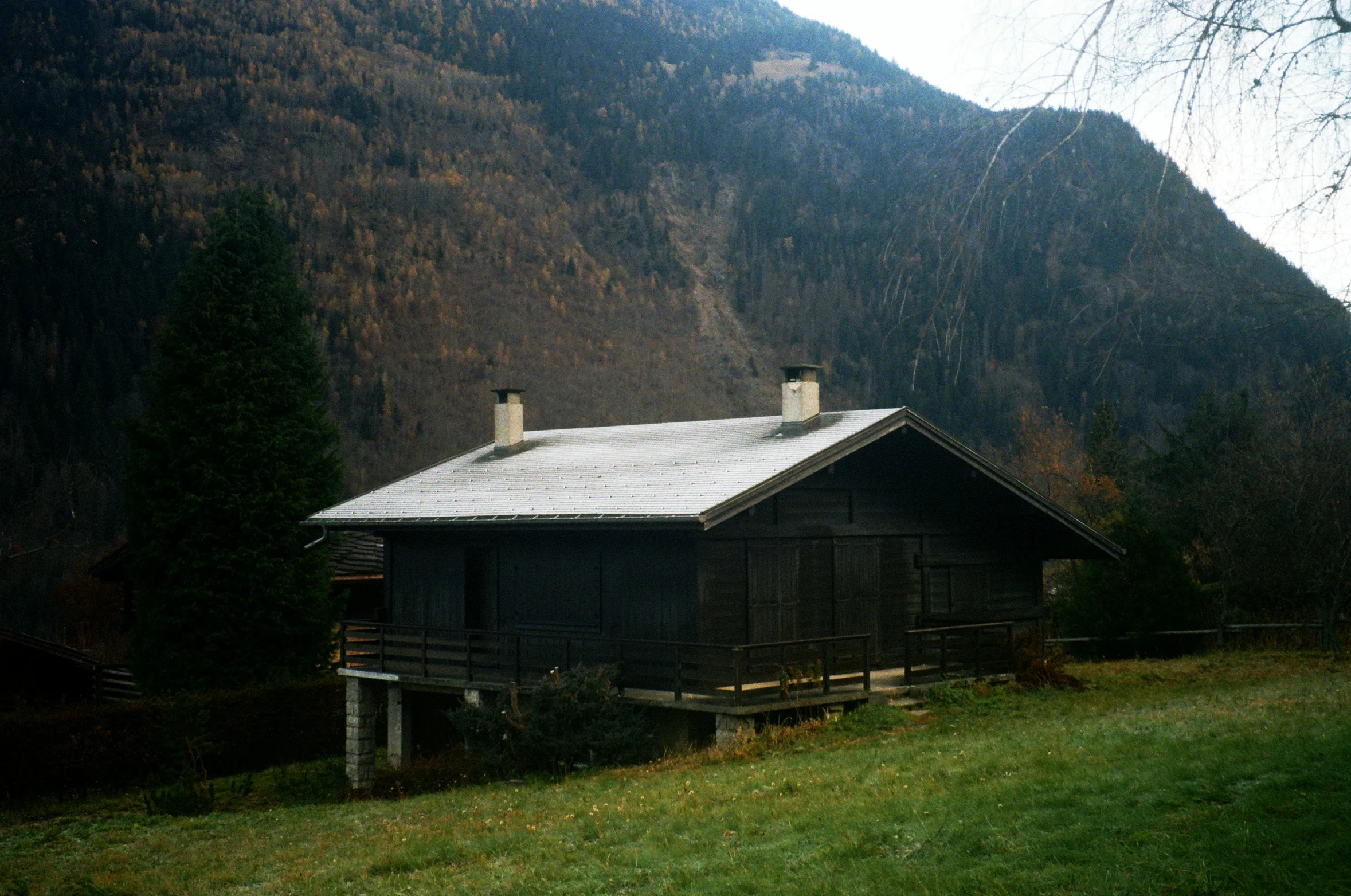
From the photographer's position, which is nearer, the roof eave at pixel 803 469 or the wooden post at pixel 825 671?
the roof eave at pixel 803 469

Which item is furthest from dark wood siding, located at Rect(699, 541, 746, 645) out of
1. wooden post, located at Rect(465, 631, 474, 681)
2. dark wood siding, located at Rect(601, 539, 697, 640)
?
wooden post, located at Rect(465, 631, 474, 681)

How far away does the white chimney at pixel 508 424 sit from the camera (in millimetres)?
28141

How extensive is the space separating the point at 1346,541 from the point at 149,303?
79851 millimetres

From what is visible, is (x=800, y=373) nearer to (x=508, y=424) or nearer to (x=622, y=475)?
(x=622, y=475)

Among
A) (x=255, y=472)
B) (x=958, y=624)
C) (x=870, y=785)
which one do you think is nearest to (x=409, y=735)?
(x=255, y=472)

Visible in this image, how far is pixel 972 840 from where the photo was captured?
9297 mm

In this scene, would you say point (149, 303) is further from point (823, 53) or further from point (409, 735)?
point (823, 53)

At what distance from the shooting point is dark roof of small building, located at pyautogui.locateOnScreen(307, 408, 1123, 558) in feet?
61.9

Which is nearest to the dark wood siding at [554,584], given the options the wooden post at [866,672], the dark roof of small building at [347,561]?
the wooden post at [866,672]

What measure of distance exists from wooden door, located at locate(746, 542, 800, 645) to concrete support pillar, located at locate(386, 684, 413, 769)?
28.8ft

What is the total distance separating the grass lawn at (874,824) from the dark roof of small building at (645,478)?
414 cm

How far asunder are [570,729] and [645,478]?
510 cm

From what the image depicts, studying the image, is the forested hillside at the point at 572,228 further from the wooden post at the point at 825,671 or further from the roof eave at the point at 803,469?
the wooden post at the point at 825,671

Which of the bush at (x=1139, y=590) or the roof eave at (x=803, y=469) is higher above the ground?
the roof eave at (x=803, y=469)
